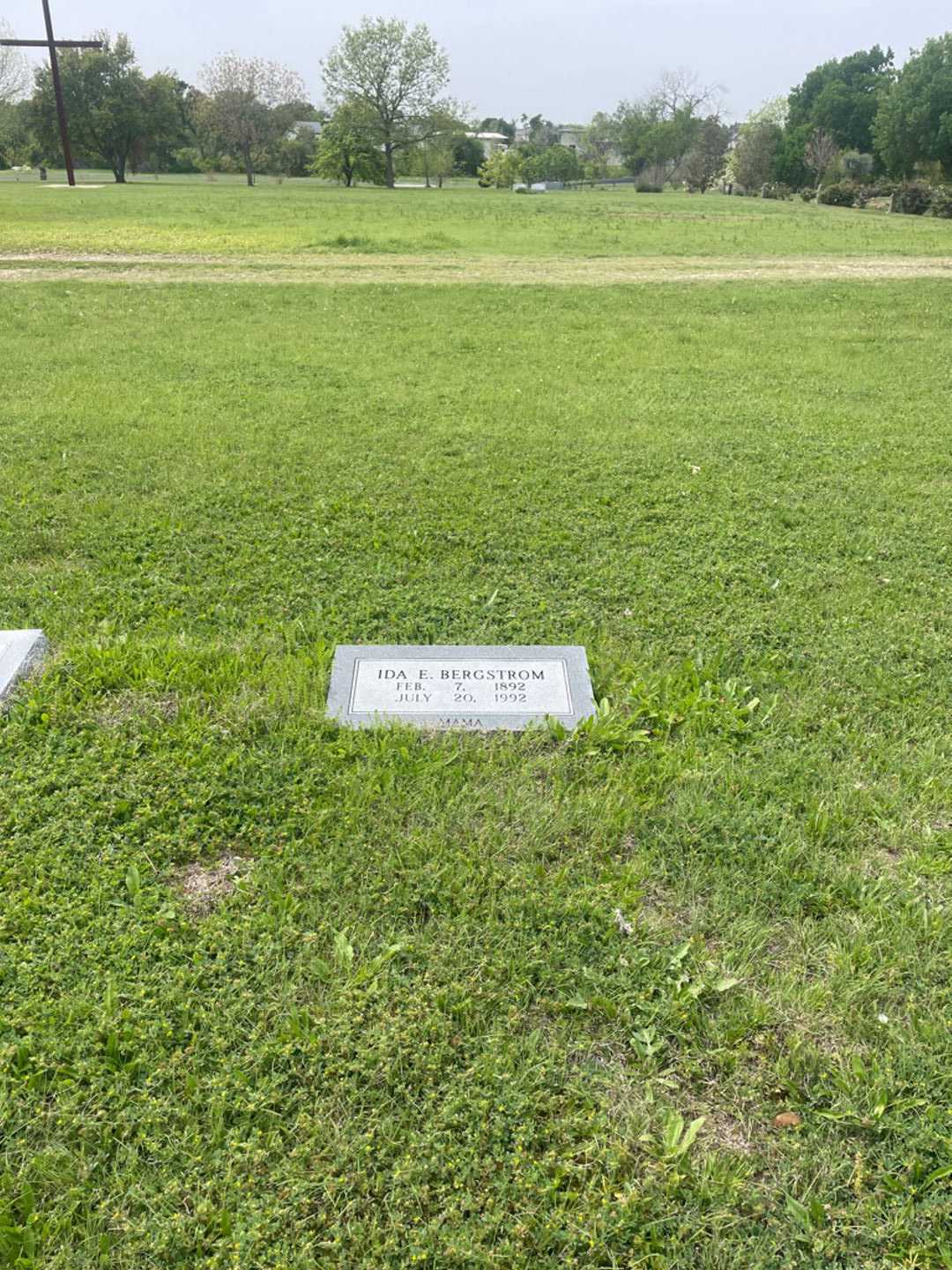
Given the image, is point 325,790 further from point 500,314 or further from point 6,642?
point 500,314

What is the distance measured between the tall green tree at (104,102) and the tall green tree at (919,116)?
42.4 m

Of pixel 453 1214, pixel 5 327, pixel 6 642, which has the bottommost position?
pixel 453 1214

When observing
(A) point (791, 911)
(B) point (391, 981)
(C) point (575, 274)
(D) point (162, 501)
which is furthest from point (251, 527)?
(C) point (575, 274)

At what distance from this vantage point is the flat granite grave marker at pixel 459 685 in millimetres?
3361

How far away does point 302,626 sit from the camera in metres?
3.94

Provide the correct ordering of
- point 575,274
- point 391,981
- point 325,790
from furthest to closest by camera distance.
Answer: point 575,274 < point 325,790 < point 391,981

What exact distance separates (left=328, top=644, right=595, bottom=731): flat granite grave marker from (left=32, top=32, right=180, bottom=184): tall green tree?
5552 centimetres

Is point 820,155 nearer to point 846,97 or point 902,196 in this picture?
point 846,97

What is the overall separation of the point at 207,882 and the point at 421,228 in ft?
76.8

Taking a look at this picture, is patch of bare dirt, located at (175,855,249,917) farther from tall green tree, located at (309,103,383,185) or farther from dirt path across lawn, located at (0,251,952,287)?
tall green tree, located at (309,103,383,185)

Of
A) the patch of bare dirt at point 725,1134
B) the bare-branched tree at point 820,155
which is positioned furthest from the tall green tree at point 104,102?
the patch of bare dirt at point 725,1134

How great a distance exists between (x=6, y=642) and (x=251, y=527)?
1.59 metres

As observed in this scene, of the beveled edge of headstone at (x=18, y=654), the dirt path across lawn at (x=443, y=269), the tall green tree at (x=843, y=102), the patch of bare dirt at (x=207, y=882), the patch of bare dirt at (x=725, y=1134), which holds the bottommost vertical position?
the patch of bare dirt at (x=725, y=1134)

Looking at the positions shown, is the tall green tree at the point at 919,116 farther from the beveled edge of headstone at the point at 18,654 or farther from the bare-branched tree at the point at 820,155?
the beveled edge of headstone at the point at 18,654
